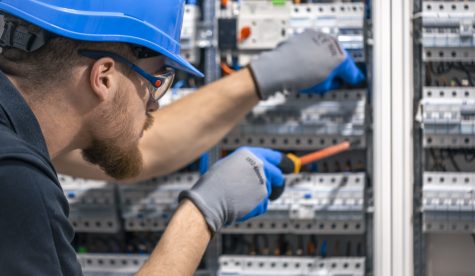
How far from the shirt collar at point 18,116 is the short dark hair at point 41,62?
0.18ft

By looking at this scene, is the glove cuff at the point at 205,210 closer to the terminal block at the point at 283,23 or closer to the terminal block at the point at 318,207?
the terminal block at the point at 318,207

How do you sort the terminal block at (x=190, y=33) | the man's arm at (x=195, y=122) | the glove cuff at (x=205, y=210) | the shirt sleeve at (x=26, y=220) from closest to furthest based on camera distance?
the shirt sleeve at (x=26, y=220), the glove cuff at (x=205, y=210), the man's arm at (x=195, y=122), the terminal block at (x=190, y=33)

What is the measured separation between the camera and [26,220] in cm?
121

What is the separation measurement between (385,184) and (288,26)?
0.64 m

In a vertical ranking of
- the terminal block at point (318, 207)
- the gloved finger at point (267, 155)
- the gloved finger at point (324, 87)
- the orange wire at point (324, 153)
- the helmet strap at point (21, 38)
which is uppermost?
the helmet strap at point (21, 38)

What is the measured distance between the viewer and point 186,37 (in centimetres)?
263

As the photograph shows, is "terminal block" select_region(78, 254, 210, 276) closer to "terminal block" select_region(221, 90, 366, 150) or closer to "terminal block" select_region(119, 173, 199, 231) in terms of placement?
"terminal block" select_region(119, 173, 199, 231)

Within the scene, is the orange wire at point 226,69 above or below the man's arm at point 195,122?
above

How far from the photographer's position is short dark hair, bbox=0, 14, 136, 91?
4.66 ft

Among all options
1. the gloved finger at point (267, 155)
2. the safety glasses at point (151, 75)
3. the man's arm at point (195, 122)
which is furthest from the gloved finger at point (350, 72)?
the safety glasses at point (151, 75)

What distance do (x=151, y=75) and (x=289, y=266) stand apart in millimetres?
1242

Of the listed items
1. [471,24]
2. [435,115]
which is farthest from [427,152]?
[471,24]

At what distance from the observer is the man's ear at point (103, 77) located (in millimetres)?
1467

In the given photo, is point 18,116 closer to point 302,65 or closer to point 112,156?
point 112,156
